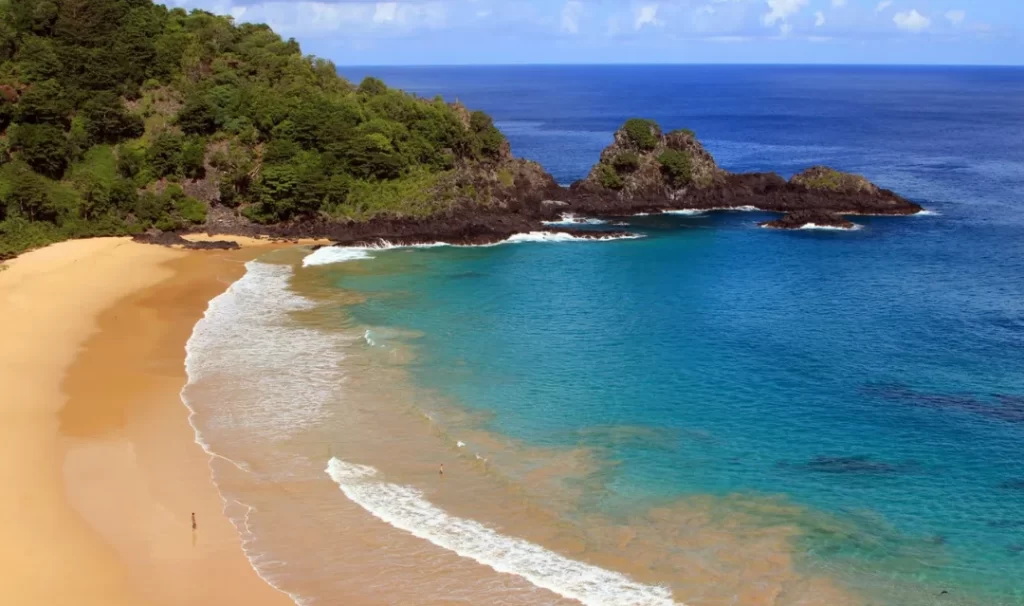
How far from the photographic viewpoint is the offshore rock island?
61656mm

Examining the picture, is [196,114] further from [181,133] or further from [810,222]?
[810,222]

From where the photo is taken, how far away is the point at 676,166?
7569 cm

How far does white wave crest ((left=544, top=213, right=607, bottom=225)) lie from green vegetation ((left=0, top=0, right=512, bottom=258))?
20.3 ft

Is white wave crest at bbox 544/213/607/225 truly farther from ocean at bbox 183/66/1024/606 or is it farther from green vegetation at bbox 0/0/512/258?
ocean at bbox 183/66/1024/606

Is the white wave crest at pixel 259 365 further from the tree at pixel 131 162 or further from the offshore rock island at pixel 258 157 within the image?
the tree at pixel 131 162

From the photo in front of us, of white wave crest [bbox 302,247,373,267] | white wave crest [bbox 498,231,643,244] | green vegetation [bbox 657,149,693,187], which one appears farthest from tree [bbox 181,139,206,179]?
green vegetation [bbox 657,149,693,187]

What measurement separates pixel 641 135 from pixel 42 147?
45.9 meters

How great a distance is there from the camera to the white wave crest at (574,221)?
2714 inches

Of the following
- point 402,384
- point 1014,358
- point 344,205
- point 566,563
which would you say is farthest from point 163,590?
point 344,205

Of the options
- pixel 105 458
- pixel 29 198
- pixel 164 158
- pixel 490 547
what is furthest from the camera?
pixel 164 158

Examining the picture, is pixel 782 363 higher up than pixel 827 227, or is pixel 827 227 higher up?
pixel 827 227

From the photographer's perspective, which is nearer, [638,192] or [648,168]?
[638,192]

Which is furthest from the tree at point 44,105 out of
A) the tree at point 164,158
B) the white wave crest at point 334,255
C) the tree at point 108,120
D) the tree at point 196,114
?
the white wave crest at point 334,255

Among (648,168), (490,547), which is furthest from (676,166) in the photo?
(490,547)
